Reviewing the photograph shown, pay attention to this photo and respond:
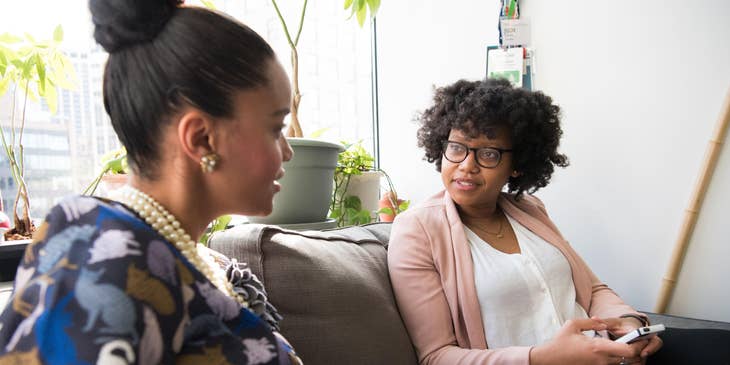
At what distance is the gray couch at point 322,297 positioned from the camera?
841 millimetres

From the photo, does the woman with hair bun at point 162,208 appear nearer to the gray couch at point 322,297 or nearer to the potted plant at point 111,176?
the gray couch at point 322,297

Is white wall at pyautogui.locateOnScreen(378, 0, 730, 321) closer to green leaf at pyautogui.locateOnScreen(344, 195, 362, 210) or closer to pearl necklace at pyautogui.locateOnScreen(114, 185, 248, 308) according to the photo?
green leaf at pyautogui.locateOnScreen(344, 195, 362, 210)

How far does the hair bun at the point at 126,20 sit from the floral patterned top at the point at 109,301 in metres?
0.18

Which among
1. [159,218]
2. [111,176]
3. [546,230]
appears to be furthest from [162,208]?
[546,230]

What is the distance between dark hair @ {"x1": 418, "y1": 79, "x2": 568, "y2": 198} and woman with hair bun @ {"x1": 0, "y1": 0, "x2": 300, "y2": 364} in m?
0.76


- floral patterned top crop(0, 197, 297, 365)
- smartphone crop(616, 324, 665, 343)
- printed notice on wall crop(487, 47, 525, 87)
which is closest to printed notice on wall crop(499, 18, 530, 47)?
printed notice on wall crop(487, 47, 525, 87)

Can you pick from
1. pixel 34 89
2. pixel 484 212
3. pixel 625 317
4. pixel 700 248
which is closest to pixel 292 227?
pixel 484 212

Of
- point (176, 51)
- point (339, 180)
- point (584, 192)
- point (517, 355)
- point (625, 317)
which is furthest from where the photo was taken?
point (584, 192)

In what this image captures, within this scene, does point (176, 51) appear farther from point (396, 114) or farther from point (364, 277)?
point (396, 114)

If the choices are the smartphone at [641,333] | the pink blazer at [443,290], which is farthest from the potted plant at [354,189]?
the smartphone at [641,333]

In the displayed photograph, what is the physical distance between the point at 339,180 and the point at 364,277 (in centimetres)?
63

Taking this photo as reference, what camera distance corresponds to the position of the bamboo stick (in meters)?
1.54

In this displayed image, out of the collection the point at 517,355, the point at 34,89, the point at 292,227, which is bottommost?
the point at 517,355

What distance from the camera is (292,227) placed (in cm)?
128
